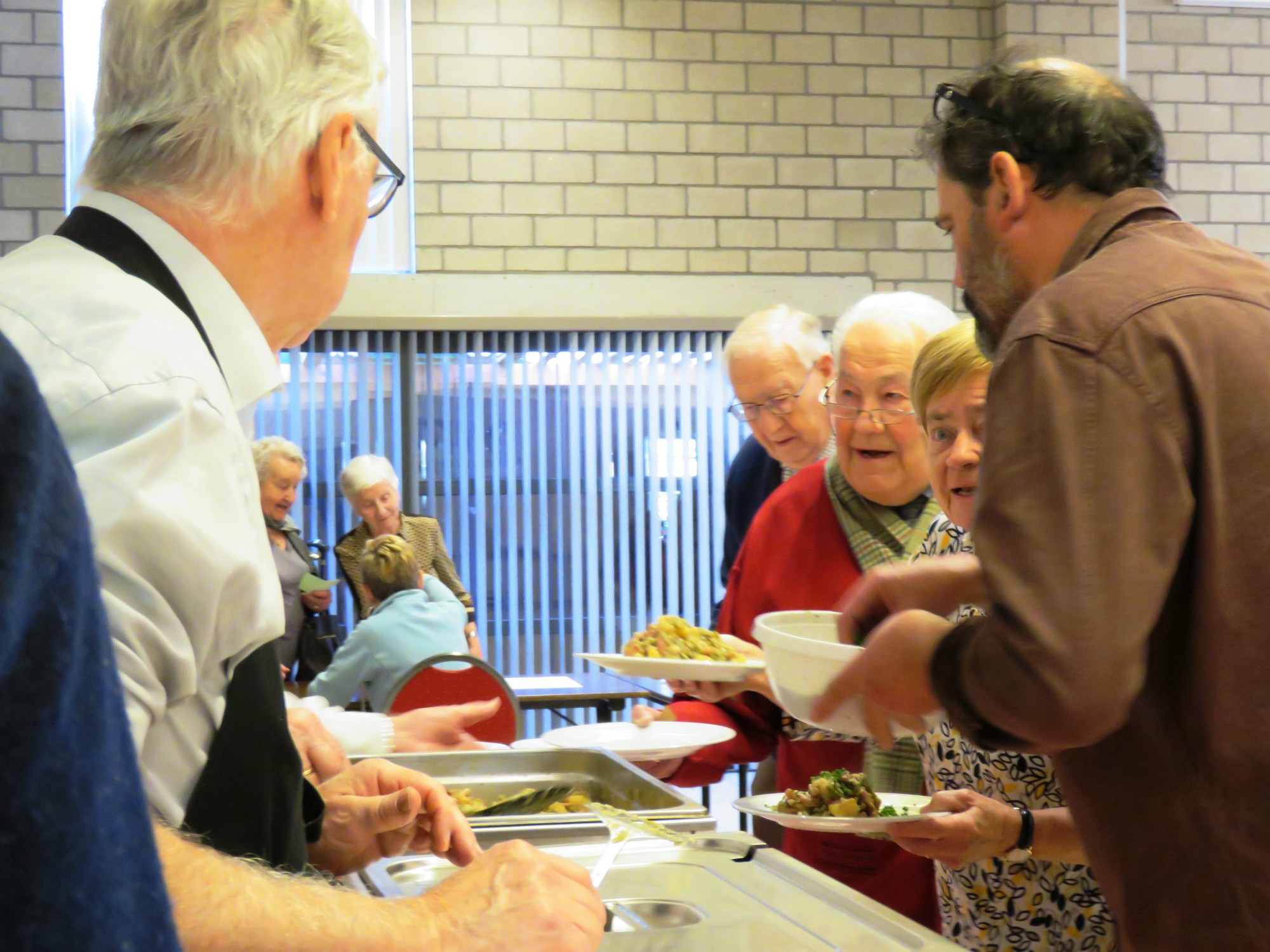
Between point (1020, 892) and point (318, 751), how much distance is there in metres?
0.98

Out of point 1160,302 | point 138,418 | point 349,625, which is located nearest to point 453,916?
point 138,418

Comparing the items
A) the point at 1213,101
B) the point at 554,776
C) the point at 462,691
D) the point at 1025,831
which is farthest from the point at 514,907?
the point at 1213,101

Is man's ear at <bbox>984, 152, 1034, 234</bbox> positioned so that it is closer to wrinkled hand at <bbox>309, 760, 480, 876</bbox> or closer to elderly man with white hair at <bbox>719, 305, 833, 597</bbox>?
wrinkled hand at <bbox>309, 760, 480, 876</bbox>

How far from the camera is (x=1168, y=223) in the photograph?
1.29m

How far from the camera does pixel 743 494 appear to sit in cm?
405

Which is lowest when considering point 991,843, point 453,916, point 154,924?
point 991,843

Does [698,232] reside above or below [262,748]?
above

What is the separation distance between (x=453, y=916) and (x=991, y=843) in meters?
0.84

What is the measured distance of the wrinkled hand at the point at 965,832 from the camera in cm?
148

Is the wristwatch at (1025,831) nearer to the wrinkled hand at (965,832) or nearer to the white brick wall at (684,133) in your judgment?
the wrinkled hand at (965,832)

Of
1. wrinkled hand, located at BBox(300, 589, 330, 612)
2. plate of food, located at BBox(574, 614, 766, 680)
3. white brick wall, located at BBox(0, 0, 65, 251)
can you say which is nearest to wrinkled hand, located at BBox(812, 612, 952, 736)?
plate of food, located at BBox(574, 614, 766, 680)

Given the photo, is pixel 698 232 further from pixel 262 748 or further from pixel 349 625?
pixel 262 748

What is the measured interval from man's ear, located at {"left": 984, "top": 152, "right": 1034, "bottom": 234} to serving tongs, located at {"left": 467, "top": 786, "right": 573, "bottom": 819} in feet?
3.26

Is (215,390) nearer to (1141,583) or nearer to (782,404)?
(1141,583)
